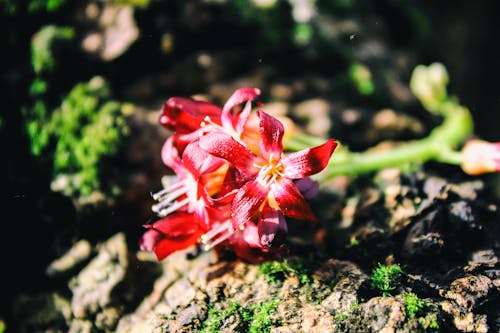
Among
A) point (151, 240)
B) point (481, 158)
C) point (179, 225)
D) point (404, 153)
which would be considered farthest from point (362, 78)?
point (151, 240)

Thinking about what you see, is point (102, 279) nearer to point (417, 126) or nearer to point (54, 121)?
point (54, 121)

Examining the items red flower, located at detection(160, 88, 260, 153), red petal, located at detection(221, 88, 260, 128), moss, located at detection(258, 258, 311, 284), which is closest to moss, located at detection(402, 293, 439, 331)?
moss, located at detection(258, 258, 311, 284)

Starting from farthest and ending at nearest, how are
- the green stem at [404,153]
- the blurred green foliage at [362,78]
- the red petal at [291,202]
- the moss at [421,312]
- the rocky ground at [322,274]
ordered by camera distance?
the blurred green foliage at [362,78] < the green stem at [404,153] < the red petal at [291,202] < the rocky ground at [322,274] < the moss at [421,312]

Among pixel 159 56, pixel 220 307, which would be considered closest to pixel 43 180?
pixel 159 56

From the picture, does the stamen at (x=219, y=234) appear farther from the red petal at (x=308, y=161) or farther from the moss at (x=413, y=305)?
the moss at (x=413, y=305)

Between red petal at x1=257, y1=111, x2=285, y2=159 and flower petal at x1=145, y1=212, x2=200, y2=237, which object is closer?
red petal at x1=257, y1=111, x2=285, y2=159

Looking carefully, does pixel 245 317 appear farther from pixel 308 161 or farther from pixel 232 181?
pixel 308 161

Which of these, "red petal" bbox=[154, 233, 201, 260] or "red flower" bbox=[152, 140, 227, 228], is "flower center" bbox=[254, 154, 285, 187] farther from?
"red petal" bbox=[154, 233, 201, 260]

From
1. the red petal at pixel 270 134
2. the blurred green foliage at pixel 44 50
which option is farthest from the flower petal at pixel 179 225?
the blurred green foliage at pixel 44 50
